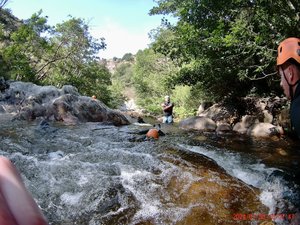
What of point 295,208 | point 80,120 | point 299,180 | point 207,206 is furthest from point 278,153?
point 80,120

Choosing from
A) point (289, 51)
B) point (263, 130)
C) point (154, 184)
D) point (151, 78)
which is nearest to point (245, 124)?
point (263, 130)

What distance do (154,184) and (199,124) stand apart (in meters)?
9.01

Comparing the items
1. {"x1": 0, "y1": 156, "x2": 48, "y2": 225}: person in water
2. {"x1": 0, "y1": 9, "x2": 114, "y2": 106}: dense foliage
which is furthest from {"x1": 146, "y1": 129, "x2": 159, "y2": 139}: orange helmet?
{"x1": 0, "y1": 9, "x2": 114, "y2": 106}: dense foliage

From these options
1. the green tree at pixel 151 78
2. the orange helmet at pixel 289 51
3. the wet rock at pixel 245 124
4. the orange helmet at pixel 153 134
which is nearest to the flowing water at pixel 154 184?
the orange helmet at pixel 153 134

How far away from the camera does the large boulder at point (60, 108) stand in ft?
47.8

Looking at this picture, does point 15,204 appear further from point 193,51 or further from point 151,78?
point 151,78

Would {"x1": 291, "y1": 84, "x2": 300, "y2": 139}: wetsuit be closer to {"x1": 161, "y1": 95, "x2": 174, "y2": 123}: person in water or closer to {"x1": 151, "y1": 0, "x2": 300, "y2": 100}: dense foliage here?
{"x1": 151, "y1": 0, "x2": 300, "y2": 100}: dense foliage

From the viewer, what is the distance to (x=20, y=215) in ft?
2.97

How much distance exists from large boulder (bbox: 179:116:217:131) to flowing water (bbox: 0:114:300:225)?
548cm

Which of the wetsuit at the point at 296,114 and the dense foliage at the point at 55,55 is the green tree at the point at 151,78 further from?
the wetsuit at the point at 296,114

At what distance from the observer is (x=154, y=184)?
5.01 metres

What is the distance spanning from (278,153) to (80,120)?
31.7 feet

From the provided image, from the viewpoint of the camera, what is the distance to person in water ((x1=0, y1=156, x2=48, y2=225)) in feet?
2.84

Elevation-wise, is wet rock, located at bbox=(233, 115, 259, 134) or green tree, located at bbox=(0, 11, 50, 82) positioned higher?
green tree, located at bbox=(0, 11, 50, 82)
